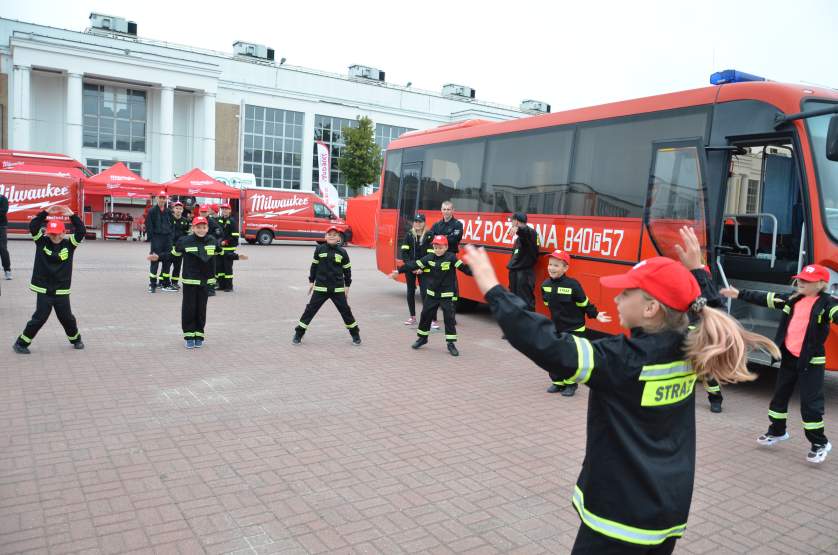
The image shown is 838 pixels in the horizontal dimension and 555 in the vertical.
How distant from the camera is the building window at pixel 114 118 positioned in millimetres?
43812

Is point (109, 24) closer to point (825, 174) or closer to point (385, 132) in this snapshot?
point (385, 132)

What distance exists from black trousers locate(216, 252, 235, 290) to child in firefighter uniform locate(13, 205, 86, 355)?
6.30m

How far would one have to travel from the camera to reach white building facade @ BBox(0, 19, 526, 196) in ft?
136

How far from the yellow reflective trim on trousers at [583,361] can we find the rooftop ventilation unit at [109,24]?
54.8 meters

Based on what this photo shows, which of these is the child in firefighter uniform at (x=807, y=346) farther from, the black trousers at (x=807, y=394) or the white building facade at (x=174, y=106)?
the white building facade at (x=174, y=106)

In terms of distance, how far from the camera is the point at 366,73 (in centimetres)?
5897

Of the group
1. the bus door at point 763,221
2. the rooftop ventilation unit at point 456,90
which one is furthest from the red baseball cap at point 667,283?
the rooftop ventilation unit at point 456,90

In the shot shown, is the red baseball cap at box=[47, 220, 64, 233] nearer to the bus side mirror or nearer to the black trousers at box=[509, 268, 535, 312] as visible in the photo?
the black trousers at box=[509, 268, 535, 312]

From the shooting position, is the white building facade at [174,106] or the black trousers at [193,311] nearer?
the black trousers at [193,311]

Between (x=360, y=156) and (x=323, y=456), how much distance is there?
41.0 m

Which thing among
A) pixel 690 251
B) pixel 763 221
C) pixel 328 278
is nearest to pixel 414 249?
pixel 328 278

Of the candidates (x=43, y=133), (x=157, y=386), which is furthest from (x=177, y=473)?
(x=43, y=133)

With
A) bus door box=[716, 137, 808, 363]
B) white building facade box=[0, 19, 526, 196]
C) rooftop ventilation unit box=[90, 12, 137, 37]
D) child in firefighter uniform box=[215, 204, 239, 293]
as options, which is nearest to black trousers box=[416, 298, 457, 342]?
bus door box=[716, 137, 808, 363]

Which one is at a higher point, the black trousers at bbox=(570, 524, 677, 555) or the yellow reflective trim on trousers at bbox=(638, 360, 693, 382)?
the yellow reflective trim on trousers at bbox=(638, 360, 693, 382)
